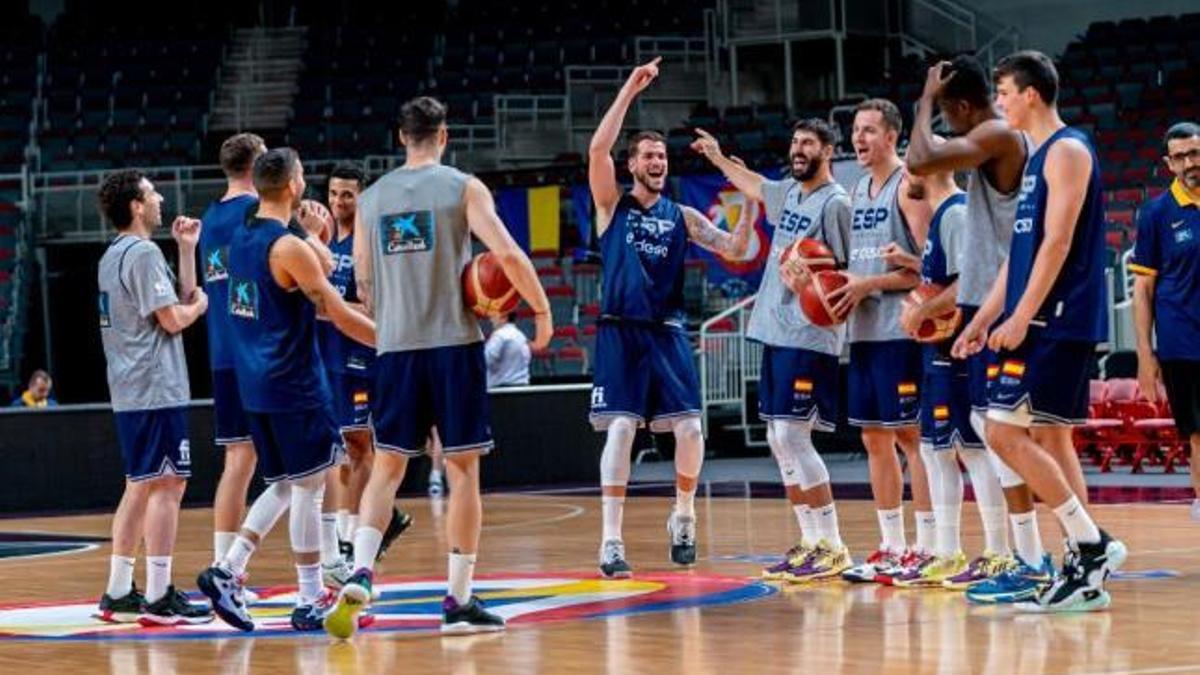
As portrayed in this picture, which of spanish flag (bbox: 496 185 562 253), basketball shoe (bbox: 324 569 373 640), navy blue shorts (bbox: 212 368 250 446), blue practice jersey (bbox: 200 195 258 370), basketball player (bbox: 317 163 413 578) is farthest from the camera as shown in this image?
spanish flag (bbox: 496 185 562 253)

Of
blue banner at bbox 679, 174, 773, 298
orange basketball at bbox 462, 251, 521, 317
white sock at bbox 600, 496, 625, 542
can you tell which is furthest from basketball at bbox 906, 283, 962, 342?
blue banner at bbox 679, 174, 773, 298

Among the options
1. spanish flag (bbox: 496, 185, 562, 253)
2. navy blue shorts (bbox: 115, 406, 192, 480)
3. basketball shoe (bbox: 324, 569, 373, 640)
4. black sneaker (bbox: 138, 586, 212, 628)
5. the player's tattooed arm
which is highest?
spanish flag (bbox: 496, 185, 562, 253)

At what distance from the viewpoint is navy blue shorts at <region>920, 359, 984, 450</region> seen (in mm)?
9469

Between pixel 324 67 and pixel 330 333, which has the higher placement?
pixel 324 67

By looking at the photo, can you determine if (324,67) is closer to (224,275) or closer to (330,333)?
(330,333)

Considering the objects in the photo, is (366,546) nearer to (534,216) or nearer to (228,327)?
(228,327)

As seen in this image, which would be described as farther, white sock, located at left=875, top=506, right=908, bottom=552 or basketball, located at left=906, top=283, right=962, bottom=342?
white sock, located at left=875, top=506, right=908, bottom=552

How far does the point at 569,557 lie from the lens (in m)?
12.0

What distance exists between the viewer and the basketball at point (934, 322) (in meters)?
9.19

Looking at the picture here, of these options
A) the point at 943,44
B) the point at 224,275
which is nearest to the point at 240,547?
the point at 224,275

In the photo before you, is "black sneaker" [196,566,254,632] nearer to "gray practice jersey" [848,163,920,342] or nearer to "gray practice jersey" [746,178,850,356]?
"gray practice jersey" [746,178,850,356]

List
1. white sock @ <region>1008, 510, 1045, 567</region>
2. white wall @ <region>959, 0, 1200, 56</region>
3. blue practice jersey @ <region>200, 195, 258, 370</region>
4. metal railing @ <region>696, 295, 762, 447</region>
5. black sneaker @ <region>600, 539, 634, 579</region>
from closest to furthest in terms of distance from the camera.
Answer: white sock @ <region>1008, 510, 1045, 567</region>
blue practice jersey @ <region>200, 195, 258, 370</region>
black sneaker @ <region>600, 539, 634, 579</region>
metal railing @ <region>696, 295, 762, 447</region>
white wall @ <region>959, 0, 1200, 56</region>

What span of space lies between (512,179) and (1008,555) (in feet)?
63.1

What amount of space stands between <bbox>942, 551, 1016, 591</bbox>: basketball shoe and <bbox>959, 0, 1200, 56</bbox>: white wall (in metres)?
22.3
